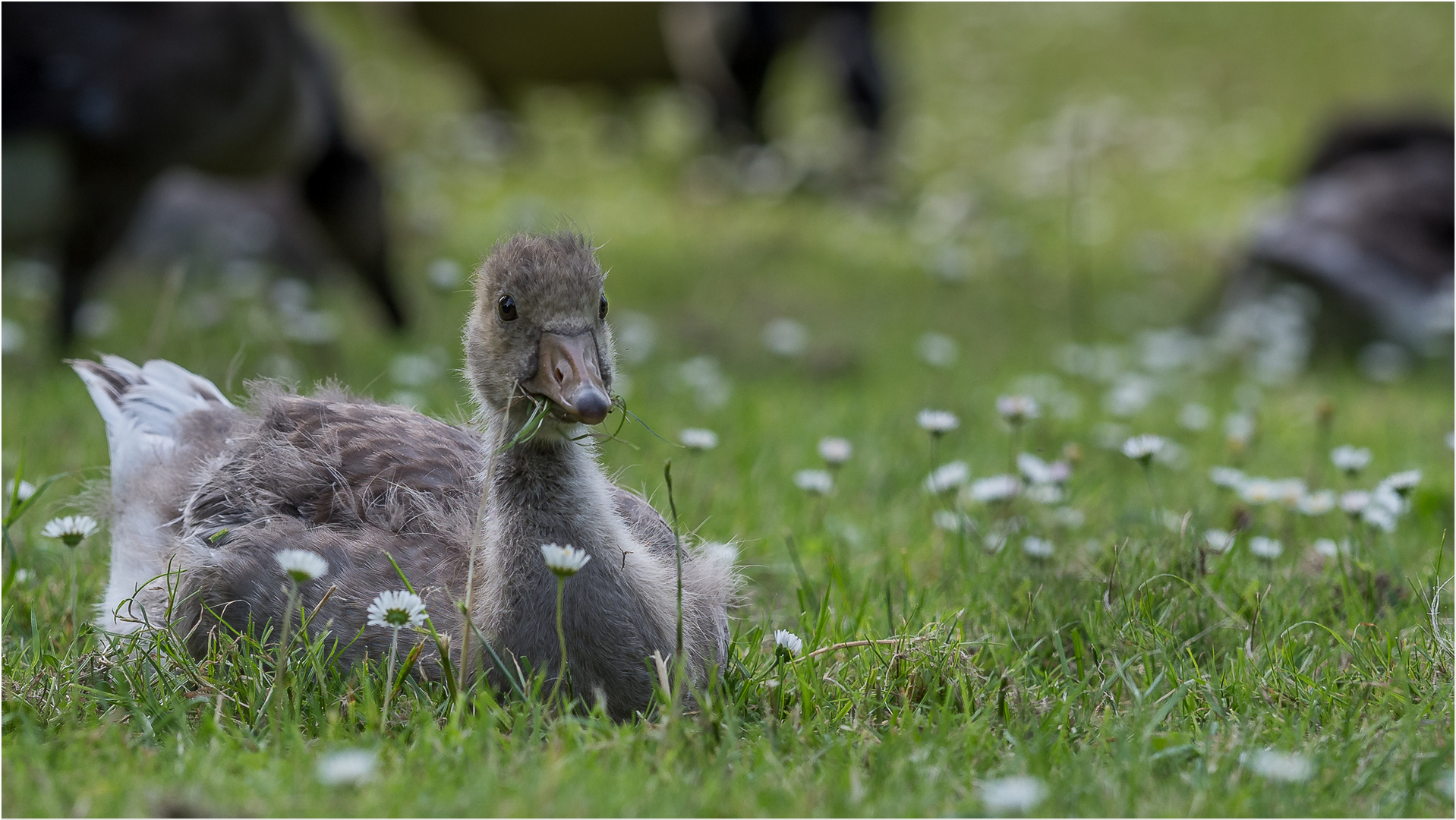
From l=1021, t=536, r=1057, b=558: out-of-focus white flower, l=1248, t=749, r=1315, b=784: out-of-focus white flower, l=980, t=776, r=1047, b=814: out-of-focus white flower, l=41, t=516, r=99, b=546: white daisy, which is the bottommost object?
l=980, t=776, r=1047, b=814: out-of-focus white flower

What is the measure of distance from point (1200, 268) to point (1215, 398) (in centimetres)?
491

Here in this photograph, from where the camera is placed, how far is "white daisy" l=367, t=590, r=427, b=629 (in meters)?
2.63

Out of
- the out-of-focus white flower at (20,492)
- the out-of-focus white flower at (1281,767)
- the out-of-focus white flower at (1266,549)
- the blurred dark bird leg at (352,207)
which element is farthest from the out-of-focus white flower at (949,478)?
the blurred dark bird leg at (352,207)

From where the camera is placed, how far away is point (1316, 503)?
4188 millimetres

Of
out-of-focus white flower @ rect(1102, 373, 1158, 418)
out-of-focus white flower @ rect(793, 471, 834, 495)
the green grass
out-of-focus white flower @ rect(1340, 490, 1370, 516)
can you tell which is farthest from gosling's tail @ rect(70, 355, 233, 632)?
out-of-focus white flower @ rect(1102, 373, 1158, 418)

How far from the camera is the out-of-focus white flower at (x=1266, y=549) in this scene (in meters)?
3.80

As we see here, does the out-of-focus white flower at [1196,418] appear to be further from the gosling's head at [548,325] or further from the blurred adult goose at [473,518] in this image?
the gosling's head at [548,325]

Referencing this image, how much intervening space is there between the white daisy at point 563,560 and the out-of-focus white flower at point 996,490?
6.13 feet

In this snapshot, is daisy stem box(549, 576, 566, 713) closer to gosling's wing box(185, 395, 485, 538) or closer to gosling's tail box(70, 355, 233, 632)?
gosling's wing box(185, 395, 485, 538)

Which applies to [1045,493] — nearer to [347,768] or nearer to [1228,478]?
[1228,478]

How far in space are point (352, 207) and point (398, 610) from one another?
4.99 m

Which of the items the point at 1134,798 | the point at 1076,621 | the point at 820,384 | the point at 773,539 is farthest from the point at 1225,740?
the point at 820,384

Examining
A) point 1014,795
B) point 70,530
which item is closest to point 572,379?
point 1014,795

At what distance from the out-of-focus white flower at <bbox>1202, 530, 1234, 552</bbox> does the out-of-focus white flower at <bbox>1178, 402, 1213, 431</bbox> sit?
6.43 ft
